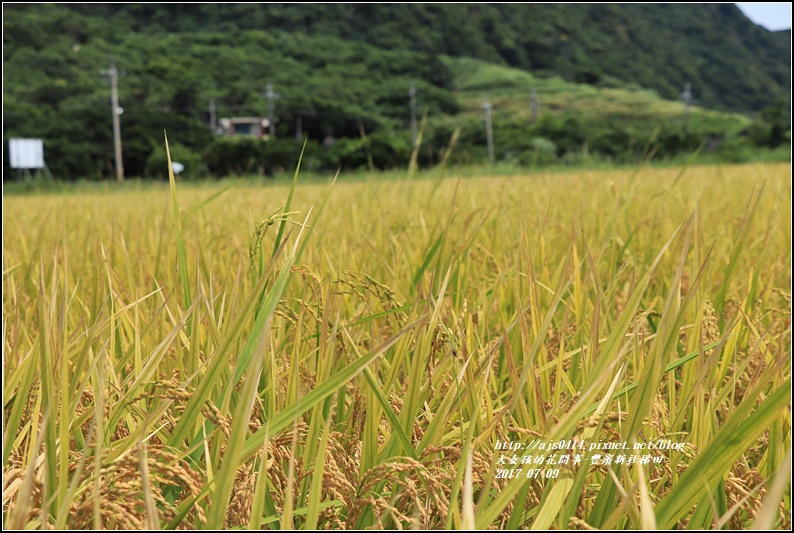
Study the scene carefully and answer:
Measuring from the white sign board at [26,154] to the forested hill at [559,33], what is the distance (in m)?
19.2

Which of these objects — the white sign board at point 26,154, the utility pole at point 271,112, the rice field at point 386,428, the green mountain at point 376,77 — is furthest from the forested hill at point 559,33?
the rice field at point 386,428

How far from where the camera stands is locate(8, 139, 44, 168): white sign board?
17.0 metres

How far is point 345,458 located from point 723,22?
206 ft

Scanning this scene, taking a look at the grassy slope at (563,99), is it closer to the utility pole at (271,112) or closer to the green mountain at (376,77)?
the green mountain at (376,77)

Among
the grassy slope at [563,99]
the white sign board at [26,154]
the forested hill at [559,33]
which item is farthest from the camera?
the forested hill at [559,33]

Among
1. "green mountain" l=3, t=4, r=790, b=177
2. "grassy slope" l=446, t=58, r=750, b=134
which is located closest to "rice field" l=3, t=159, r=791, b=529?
"green mountain" l=3, t=4, r=790, b=177

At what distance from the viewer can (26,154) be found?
59.2ft

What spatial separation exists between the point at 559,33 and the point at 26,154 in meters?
41.3

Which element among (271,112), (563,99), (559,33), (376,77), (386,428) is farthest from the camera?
(559,33)

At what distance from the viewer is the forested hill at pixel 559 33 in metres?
41.3

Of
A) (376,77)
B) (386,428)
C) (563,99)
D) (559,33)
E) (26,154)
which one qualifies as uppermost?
(559,33)

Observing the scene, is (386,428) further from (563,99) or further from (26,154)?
(563,99)

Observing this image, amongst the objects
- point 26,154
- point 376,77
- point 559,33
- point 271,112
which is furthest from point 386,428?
point 559,33

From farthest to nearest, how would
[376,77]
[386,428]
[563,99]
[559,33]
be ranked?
[559,33]
[563,99]
[376,77]
[386,428]
